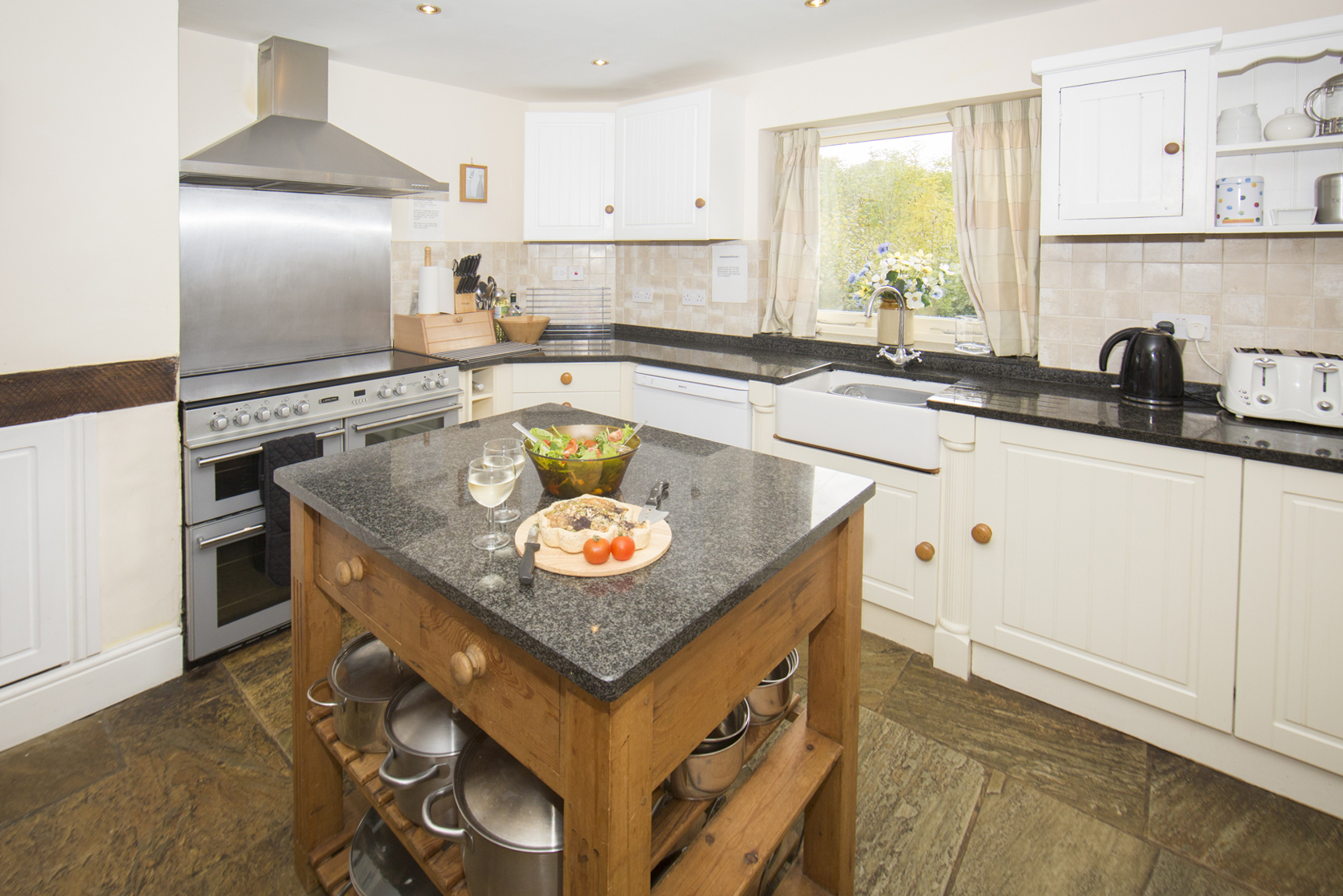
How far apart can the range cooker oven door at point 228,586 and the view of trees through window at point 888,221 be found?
108 inches

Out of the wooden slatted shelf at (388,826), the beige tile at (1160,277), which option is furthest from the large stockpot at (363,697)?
the beige tile at (1160,277)

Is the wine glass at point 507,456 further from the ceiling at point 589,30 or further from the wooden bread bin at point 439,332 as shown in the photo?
the wooden bread bin at point 439,332

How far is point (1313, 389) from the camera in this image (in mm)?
2002

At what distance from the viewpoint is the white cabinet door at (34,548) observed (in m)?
2.11

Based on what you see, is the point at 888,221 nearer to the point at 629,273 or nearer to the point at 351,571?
the point at 629,273

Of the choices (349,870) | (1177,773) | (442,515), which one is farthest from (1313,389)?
(349,870)

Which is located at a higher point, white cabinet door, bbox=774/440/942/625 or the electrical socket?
the electrical socket

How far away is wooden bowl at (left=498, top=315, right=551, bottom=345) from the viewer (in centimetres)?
400

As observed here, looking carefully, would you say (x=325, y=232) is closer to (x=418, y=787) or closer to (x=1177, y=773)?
(x=418, y=787)

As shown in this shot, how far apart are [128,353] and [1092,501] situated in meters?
3.00

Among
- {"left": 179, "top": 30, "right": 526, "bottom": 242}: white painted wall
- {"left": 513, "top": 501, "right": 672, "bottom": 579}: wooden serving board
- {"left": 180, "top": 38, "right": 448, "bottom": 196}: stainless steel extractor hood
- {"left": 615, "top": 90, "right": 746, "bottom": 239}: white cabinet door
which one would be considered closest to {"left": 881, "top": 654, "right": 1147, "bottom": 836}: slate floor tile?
{"left": 513, "top": 501, "right": 672, "bottom": 579}: wooden serving board

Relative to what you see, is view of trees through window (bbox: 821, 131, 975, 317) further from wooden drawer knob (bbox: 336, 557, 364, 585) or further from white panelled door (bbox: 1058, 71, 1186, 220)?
wooden drawer knob (bbox: 336, 557, 364, 585)

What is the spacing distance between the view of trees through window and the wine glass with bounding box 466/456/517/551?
2.47 metres

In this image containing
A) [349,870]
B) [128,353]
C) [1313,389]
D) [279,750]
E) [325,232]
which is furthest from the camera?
[325,232]
